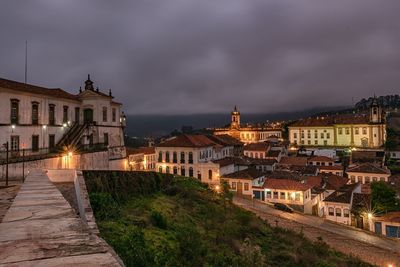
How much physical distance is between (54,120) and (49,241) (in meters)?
26.6

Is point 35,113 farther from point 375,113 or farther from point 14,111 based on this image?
point 375,113

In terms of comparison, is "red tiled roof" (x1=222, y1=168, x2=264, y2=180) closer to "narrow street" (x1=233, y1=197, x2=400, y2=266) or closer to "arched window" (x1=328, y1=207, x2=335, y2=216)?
"narrow street" (x1=233, y1=197, x2=400, y2=266)

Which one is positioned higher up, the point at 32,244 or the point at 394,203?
the point at 32,244

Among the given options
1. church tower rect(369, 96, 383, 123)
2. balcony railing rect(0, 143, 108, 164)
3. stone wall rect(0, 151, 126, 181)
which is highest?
church tower rect(369, 96, 383, 123)

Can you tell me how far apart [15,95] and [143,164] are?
27.8m

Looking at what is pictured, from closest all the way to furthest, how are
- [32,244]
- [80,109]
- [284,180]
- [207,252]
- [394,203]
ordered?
1. [32,244]
2. [207,252]
3. [80,109]
4. [394,203]
5. [284,180]

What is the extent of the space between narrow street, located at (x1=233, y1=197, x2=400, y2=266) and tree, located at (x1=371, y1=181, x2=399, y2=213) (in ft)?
13.2

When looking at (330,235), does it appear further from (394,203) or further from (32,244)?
(32,244)

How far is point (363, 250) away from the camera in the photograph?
81.7 feet

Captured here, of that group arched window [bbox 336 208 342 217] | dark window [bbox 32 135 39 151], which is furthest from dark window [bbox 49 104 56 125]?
arched window [bbox 336 208 342 217]

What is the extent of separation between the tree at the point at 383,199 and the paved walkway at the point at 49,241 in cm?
3463

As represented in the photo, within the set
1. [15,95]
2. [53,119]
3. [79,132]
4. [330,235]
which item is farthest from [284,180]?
[15,95]

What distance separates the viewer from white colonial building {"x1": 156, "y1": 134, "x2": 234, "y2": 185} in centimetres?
4356

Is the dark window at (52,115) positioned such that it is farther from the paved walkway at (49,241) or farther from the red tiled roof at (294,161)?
the red tiled roof at (294,161)
